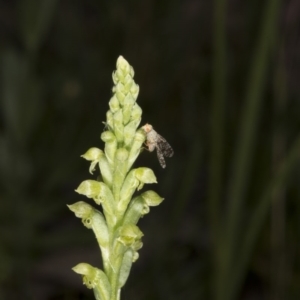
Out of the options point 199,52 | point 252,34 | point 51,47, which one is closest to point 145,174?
point 252,34

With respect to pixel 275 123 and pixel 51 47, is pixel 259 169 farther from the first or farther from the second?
pixel 51 47

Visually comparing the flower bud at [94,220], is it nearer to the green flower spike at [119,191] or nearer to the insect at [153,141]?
the green flower spike at [119,191]

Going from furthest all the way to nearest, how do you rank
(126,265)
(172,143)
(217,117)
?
1. (172,143)
2. (217,117)
3. (126,265)

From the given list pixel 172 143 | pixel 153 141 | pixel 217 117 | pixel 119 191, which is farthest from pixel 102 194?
pixel 172 143

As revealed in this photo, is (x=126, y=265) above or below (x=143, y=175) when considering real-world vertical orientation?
below

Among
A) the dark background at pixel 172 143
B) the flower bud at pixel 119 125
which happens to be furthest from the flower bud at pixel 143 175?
the dark background at pixel 172 143

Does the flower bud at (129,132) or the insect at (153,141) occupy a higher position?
the insect at (153,141)

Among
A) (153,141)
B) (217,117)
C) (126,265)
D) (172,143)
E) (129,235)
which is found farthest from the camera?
(172,143)

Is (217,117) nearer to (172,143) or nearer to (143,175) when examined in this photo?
(143,175)
